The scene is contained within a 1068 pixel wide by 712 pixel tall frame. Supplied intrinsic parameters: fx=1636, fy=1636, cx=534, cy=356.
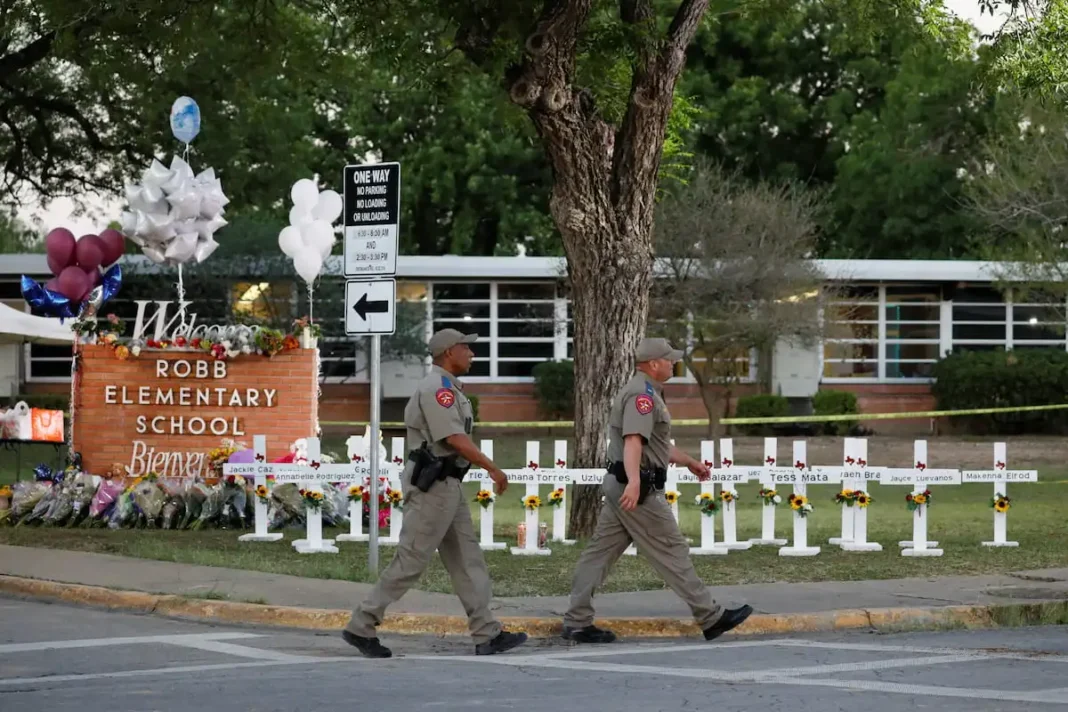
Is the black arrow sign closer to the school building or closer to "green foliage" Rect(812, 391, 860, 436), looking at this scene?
the school building

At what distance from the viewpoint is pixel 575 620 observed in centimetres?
1046

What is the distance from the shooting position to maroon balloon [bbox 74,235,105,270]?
1934 centimetres

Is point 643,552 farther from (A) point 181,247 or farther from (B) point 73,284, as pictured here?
(B) point 73,284

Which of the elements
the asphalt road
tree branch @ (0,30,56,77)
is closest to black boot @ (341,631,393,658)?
the asphalt road

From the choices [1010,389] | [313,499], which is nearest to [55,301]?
[313,499]

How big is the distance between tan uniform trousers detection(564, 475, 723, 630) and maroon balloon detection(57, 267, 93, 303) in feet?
34.7

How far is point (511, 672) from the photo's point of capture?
29.3 ft

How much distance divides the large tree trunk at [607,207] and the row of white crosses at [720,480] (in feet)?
2.58

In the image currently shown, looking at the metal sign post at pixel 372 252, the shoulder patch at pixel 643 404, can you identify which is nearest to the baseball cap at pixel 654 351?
the shoulder patch at pixel 643 404

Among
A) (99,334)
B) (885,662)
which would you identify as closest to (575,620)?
(885,662)

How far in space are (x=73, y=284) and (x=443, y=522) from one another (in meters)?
10.8

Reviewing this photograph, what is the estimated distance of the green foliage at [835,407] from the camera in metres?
35.9

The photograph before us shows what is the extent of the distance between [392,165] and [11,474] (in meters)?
14.5

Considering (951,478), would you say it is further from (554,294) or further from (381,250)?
(554,294)
